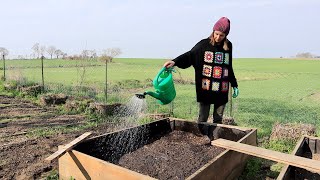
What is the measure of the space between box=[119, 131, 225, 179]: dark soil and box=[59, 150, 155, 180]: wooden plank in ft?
2.27

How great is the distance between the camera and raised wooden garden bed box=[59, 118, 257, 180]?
2.69 metres

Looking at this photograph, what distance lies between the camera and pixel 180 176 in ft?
10.2

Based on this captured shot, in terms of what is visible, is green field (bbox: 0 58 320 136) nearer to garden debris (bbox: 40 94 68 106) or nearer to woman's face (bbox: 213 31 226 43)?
woman's face (bbox: 213 31 226 43)

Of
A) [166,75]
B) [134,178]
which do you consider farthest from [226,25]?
[134,178]

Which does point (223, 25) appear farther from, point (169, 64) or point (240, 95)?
point (240, 95)

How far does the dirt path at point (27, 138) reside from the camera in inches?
151

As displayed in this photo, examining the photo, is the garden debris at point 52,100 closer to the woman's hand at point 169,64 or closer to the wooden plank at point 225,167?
the woman's hand at point 169,64

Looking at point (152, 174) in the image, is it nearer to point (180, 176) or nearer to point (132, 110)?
point (180, 176)

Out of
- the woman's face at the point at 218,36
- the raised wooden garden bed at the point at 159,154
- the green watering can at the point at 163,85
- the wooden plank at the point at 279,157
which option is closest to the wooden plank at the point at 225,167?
the raised wooden garden bed at the point at 159,154

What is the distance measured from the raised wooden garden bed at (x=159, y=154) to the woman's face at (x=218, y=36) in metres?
1.25

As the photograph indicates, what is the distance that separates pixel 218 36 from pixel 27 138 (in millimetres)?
3800

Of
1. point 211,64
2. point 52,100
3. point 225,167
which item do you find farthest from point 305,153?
point 52,100

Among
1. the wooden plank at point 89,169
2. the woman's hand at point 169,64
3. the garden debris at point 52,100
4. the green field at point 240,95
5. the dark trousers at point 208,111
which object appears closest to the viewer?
the wooden plank at point 89,169

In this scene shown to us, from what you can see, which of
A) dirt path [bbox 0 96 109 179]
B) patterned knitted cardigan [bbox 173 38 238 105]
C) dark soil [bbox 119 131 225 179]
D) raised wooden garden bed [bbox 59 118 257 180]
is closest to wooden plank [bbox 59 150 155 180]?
raised wooden garden bed [bbox 59 118 257 180]
